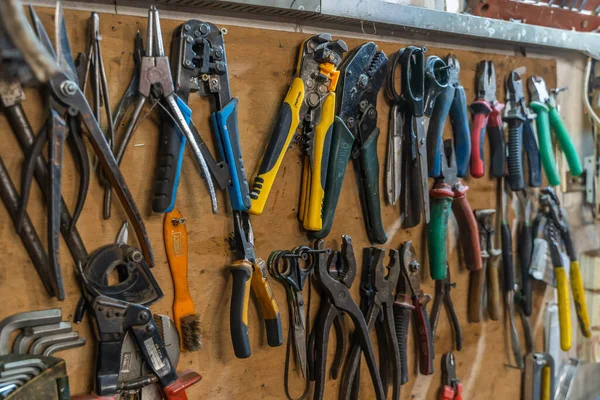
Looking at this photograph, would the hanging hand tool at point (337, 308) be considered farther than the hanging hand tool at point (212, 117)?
Yes

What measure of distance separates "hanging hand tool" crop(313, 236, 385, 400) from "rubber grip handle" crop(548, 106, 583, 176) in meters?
0.76

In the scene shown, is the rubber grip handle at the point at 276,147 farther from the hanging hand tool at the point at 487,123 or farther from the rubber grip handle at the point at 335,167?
the hanging hand tool at the point at 487,123

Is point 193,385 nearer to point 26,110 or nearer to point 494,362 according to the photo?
point 26,110

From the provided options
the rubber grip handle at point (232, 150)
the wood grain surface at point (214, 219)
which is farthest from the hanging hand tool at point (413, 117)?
the rubber grip handle at point (232, 150)

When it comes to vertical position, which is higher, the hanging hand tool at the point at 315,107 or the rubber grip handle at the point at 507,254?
the hanging hand tool at the point at 315,107

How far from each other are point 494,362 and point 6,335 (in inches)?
51.1

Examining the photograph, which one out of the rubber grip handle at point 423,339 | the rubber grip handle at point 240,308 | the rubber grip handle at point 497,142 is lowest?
the rubber grip handle at point 423,339

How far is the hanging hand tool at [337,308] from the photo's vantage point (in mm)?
1188

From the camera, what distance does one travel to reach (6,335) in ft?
2.96

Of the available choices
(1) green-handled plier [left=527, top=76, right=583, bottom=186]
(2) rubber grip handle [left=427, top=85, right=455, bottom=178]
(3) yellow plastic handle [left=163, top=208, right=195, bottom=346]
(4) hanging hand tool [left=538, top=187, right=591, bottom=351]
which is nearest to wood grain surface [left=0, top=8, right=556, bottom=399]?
(3) yellow plastic handle [left=163, top=208, right=195, bottom=346]

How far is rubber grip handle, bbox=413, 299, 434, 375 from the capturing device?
1357 mm

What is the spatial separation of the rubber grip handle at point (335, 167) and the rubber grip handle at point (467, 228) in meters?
0.36

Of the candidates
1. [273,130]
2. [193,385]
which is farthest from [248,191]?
[193,385]

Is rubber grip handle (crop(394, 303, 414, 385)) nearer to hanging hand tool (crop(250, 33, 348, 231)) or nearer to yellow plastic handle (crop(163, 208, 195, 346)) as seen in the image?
hanging hand tool (crop(250, 33, 348, 231))
